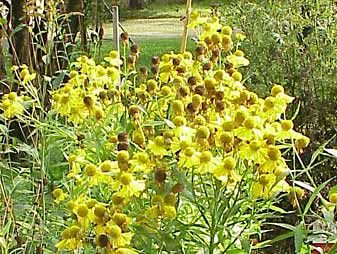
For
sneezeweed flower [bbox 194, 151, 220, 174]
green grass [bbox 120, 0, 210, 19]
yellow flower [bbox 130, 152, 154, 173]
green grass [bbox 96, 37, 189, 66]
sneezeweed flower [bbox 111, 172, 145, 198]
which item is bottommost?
green grass [bbox 120, 0, 210, 19]

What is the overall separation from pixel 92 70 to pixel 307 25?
5.84 ft

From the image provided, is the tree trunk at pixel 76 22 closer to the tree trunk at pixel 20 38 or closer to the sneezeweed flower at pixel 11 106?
the tree trunk at pixel 20 38

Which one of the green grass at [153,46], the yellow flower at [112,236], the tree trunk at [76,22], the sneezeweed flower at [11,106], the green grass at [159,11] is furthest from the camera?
the green grass at [159,11]

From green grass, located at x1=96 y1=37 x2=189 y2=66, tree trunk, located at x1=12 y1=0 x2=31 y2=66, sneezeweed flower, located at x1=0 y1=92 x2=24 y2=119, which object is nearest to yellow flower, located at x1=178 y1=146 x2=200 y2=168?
sneezeweed flower, located at x1=0 y1=92 x2=24 y2=119

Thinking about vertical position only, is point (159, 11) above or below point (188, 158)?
below

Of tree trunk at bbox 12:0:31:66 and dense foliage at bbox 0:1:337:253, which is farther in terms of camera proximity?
tree trunk at bbox 12:0:31:66

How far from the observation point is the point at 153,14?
514 inches

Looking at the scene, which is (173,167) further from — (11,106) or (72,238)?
(11,106)

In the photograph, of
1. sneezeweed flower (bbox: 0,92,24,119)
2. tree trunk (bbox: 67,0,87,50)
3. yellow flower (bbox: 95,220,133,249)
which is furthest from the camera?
tree trunk (bbox: 67,0,87,50)

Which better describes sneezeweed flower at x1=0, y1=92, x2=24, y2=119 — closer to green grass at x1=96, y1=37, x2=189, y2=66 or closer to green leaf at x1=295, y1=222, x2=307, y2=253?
green leaf at x1=295, y1=222, x2=307, y2=253

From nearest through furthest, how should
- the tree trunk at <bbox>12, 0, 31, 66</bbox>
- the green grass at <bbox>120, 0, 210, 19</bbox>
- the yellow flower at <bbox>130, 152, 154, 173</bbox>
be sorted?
1. the yellow flower at <bbox>130, 152, 154, 173</bbox>
2. the tree trunk at <bbox>12, 0, 31, 66</bbox>
3. the green grass at <bbox>120, 0, 210, 19</bbox>

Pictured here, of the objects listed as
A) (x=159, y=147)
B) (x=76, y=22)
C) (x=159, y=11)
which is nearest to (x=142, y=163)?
(x=159, y=147)

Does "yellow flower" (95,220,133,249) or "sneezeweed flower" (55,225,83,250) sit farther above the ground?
"yellow flower" (95,220,133,249)

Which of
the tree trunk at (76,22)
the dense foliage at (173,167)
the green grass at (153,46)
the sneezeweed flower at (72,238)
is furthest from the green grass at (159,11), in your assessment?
the sneezeweed flower at (72,238)
